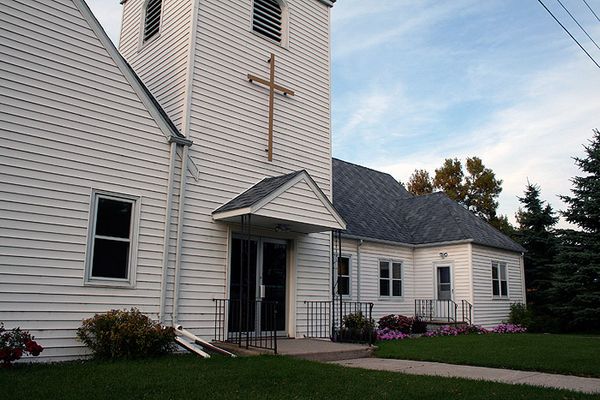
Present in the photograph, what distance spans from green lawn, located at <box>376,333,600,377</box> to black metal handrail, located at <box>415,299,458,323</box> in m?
4.75

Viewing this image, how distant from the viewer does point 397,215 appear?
21812 millimetres

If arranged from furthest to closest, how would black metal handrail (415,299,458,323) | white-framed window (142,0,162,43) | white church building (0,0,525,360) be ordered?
black metal handrail (415,299,458,323) → white-framed window (142,0,162,43) → white church building (0,0,525,360)

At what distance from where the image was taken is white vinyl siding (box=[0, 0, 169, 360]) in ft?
27.0

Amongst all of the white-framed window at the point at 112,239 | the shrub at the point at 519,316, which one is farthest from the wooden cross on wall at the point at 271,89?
the shrub at the point at 519,316

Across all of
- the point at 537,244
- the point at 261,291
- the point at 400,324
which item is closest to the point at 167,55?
the point at 261,291

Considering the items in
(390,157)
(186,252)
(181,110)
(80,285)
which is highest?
(390,157)

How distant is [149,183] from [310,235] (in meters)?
4.41

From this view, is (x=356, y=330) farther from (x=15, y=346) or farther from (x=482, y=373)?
(x=15, y=346)

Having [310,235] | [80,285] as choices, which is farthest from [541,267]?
[80,285]

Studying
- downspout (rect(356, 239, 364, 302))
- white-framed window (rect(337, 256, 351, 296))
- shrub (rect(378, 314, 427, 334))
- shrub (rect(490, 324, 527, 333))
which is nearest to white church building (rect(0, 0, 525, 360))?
white-framed window (rect(337, 256, 351, 296))

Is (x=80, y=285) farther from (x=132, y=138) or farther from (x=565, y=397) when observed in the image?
(x=565, y=397)

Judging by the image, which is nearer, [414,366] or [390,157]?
[414,366]

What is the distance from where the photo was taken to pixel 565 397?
6.14 m

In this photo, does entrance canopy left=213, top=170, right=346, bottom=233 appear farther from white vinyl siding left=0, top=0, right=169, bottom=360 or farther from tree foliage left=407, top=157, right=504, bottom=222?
tree foliage left=407, top=157, right=504, bottom=222
